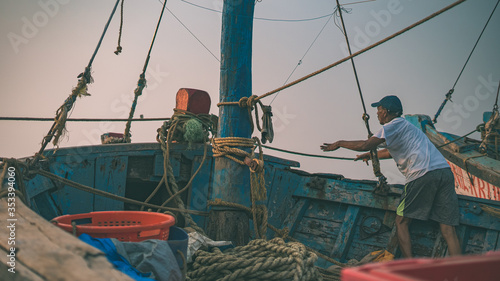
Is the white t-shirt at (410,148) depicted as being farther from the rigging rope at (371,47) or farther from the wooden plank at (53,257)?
the wooden plank at (53,257)

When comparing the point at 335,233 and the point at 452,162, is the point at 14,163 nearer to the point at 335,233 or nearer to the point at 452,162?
the point at 335,233

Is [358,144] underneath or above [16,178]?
above

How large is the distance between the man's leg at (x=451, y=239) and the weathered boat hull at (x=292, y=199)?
148 mm

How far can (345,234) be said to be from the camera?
420cm

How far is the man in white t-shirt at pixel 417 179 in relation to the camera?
145 inches

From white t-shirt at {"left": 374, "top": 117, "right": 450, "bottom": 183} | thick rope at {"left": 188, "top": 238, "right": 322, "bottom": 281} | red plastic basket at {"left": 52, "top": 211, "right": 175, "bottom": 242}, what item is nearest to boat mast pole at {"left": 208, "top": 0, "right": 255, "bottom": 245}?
thick rope at {"left": 188, "top": 238, "right": 322, "bottom": 281}

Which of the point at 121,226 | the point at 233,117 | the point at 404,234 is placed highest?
the point at 233,117

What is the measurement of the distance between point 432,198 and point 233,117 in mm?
1921

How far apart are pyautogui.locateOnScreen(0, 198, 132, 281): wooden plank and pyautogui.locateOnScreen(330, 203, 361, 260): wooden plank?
130 inches

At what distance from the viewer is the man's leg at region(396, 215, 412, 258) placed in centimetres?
369

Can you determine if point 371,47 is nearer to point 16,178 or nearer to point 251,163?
point 251,163

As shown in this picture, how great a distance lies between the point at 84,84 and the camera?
130 inches

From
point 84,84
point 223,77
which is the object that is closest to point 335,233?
point 223,77

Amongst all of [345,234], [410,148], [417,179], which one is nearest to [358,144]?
[410,148]
